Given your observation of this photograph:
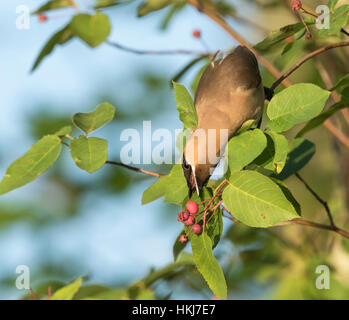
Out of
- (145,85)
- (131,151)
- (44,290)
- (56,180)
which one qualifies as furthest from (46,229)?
(131,151)

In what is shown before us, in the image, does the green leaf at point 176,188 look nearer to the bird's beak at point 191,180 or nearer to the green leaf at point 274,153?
the bird's beak at point 191,180

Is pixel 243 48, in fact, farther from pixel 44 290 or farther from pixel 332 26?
pixel 44 290

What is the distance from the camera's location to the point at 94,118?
166 centimetres

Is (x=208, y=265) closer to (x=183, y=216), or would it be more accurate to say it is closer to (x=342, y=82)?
(x=183, y=216)

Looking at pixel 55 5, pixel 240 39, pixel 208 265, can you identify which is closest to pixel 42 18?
pixel 55 5

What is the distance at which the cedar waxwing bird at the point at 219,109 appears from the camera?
63.6 inches

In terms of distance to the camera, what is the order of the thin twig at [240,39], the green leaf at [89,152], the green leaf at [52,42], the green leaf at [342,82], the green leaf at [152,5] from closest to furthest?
the green leaf at [89,152]
the green leaf at [342,82]
the thin twig at [240,39]
the green leaf at [52,42]
the green leaf at [152,5]

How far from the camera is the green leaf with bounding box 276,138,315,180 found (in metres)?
1.82

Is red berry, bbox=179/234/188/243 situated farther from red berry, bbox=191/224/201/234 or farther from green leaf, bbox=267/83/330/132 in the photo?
green leaf, bbox=267/83/330/132

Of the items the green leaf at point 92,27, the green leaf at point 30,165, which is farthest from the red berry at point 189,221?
the green leaf at point 92,27

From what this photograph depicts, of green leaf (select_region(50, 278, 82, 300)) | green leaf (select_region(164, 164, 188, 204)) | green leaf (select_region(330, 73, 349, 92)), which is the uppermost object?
green leaf (select_region(330, 73, 349, 92))

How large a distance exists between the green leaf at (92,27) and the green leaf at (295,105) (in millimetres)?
876

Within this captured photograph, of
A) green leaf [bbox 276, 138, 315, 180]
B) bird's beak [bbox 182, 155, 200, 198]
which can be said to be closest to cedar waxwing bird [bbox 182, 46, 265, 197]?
bird's beak [bbox 182, 155, 200, 198]

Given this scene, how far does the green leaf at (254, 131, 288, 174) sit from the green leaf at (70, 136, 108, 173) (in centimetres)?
45
